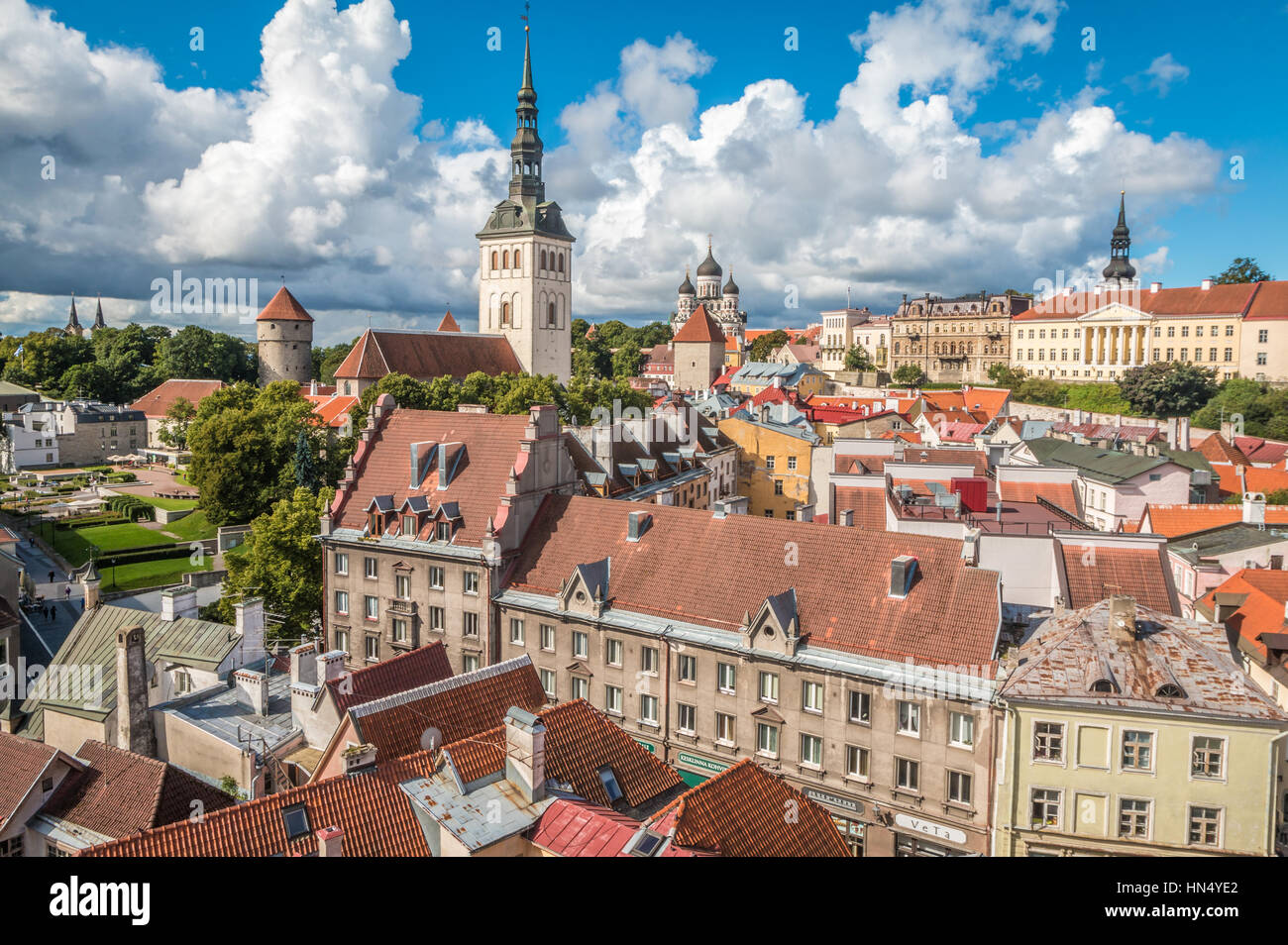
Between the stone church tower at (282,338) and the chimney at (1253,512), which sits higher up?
the stone church tower at (282,338)

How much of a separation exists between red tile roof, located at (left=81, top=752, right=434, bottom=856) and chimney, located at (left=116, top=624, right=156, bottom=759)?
11092 mm

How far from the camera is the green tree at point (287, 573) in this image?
132ft

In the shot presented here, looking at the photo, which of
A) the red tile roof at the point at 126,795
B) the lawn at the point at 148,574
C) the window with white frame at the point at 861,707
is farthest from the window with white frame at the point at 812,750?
the lawn at the point at 148,574

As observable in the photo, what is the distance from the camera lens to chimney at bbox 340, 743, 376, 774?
18797 mm

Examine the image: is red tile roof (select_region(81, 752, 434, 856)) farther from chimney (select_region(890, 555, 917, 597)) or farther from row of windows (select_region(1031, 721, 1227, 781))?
chimney (select_region(890, 555, 917, 597))

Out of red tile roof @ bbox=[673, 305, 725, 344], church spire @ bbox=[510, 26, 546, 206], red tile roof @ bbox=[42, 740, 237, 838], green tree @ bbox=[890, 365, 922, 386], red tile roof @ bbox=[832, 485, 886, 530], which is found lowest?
red tile roof @ bbox=[42, 740, 237, 838]

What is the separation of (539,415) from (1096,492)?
37.0 m

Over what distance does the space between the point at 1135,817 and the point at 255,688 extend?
23.8m

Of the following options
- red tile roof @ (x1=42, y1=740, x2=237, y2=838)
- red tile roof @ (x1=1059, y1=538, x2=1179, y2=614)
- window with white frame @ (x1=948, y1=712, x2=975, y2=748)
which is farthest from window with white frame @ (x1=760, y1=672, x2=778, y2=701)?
red tile roof @ (x1=42, y1=740, x2=237, y2=838)

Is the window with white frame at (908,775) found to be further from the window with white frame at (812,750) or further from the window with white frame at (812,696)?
the window with white frame at (812,696)

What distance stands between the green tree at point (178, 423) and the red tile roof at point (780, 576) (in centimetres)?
8774

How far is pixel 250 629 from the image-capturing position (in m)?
29.9

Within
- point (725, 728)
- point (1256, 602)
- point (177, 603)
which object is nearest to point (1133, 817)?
point (725, 728)

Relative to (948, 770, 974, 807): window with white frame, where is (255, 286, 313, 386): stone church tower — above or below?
above
